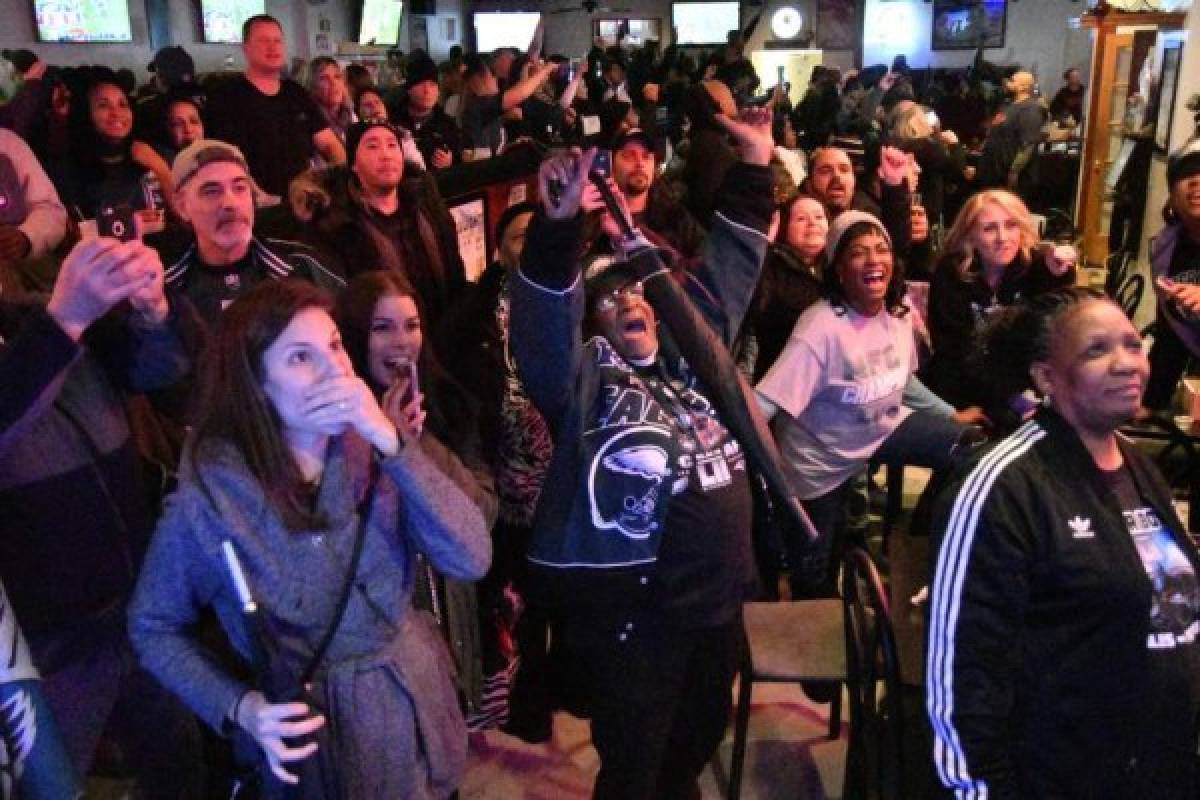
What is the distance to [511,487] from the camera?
3.00 m

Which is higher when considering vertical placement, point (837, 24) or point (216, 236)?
point (837, 24)

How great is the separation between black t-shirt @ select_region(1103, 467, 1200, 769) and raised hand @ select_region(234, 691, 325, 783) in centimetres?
138

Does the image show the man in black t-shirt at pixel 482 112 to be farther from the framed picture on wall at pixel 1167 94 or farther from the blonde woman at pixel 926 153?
the framed picture on wall at pixel 1167 94

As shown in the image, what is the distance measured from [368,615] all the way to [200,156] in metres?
1.38

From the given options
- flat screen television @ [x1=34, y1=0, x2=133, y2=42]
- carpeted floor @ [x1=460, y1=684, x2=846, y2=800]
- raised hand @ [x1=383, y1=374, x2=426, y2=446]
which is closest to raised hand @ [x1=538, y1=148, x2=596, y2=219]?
raised hand @ [x1=383, y1=374, x2=426, y2=446]

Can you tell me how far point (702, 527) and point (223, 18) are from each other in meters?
11.0

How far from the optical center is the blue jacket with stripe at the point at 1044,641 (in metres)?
1.80

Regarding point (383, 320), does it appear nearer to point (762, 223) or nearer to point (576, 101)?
point (762, 223)

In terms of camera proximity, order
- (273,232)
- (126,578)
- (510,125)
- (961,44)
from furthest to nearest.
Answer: (961,44), (510,125), (273,232), (126,578)

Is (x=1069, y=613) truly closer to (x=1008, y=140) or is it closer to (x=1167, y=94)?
(x=1167, y=94)

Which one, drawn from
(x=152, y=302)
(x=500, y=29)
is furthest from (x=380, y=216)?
(x=500, y=29)

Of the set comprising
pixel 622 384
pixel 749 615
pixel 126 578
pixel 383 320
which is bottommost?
pixel 749 615

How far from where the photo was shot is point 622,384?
2295 mm

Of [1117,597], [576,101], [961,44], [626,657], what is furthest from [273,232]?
[961,44]
